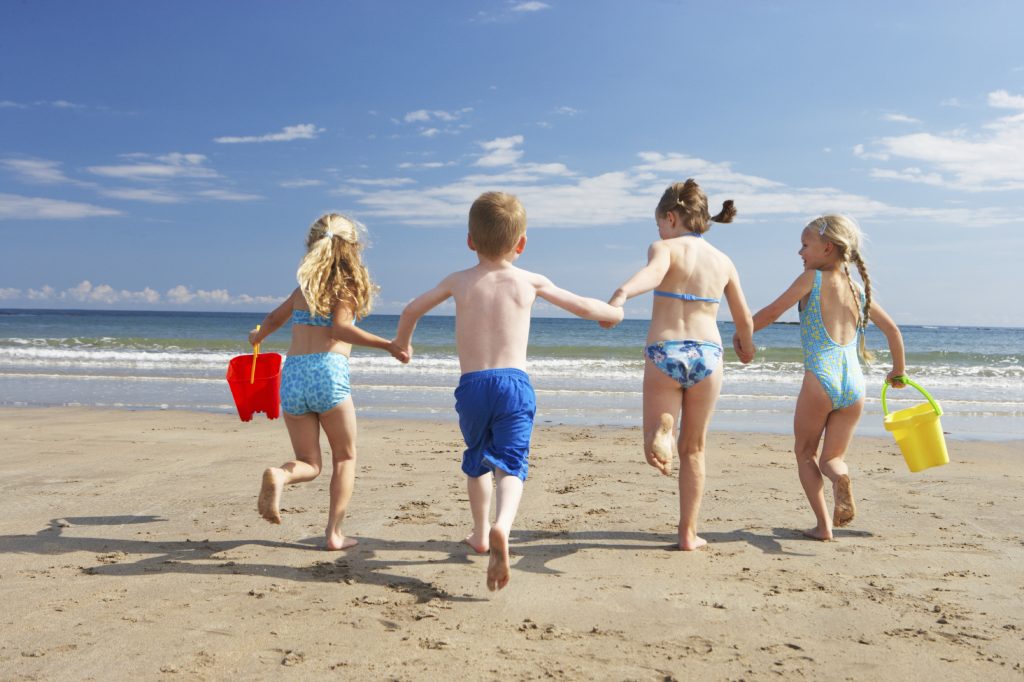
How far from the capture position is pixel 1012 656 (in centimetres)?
289

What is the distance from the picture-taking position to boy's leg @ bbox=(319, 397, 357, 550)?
4.16 metres

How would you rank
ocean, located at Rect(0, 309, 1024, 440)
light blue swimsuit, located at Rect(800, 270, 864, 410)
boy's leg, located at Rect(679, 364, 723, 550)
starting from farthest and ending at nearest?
ocean, located at Rect(0, 309, 1024, 440) < light blue swimsuit, located at Rect(800, 270, 864, 410) < boy's leg, located at Rect(679, 364, 723, 550)

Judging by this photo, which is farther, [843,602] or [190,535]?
[190,535]

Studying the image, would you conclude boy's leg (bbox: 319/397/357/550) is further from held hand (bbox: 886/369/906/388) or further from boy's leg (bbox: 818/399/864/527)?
held hand (bbox: 886/369/906/388)

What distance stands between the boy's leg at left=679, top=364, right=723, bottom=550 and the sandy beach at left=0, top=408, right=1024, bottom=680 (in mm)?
164

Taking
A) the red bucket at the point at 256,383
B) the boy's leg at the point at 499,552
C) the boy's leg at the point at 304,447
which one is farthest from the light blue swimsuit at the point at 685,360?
the red bucket at the point at 256,383

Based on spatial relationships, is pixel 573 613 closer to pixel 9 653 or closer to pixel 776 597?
pixel 776 597

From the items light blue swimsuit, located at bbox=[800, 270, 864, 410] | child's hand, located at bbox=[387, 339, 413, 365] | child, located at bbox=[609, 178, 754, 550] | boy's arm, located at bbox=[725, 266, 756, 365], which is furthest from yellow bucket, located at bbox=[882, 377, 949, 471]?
→ child's hand, located at bbox=[387, 339, 413, 365]

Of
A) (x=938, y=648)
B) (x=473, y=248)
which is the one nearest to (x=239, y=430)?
(x=473, y=248)

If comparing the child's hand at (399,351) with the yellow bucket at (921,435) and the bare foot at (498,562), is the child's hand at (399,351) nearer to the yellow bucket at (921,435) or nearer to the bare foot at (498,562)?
the bare foot at (498,562)

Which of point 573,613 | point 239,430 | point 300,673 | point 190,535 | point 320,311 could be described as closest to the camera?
point 300,673

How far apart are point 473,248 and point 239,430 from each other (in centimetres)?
572

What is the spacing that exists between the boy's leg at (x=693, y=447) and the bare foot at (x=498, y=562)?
134 centimetres

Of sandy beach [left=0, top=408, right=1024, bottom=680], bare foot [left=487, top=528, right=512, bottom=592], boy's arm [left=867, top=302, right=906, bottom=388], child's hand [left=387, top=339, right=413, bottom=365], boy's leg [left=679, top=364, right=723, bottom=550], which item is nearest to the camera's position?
sandy beach [left=0, top=408, right=1024, bottom=680]
